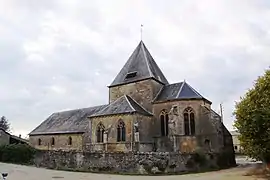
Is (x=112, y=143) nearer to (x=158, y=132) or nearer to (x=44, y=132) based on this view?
(x=158, y=132)

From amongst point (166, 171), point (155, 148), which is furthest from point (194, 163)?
point (155, 148)

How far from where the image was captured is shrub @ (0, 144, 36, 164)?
95.5 ft

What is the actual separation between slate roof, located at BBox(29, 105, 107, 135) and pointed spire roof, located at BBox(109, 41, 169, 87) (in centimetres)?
600

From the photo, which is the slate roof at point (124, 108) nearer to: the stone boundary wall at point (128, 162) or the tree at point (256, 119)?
the stone boundary wall at point (128, 162)

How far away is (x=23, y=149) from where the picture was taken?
29688mm

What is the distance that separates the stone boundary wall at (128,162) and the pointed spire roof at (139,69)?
1230 cm

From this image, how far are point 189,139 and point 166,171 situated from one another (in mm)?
7727

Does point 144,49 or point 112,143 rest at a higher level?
point 144,49

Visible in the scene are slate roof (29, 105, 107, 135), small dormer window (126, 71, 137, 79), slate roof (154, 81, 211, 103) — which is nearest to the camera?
slate roof (154, 81, 211, 103)

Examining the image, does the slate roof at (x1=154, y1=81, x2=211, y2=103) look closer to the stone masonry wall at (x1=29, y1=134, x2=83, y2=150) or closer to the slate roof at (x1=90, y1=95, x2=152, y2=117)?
the slate roof at (x1=90, y1=95, x2=152, y2=117)

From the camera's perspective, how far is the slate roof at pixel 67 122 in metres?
39.8

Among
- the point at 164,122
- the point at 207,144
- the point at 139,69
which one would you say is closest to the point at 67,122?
the point at 139,69

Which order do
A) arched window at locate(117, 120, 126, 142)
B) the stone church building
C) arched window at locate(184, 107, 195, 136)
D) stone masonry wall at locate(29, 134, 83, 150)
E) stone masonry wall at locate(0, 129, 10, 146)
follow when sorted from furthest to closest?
stone masonry wall at locate(0, 129, 10, 146) → stone masonry wall at locate(29, 134, 83, 150) → arched window at locate(184, 107, 195, 136) → the stone church building → arched window at locate(117, 120, 126, 142)

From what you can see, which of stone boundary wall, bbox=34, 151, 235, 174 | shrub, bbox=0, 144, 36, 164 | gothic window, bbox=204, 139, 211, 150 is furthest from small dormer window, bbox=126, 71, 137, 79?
shrub, bbox=0, 144, 36, 164
